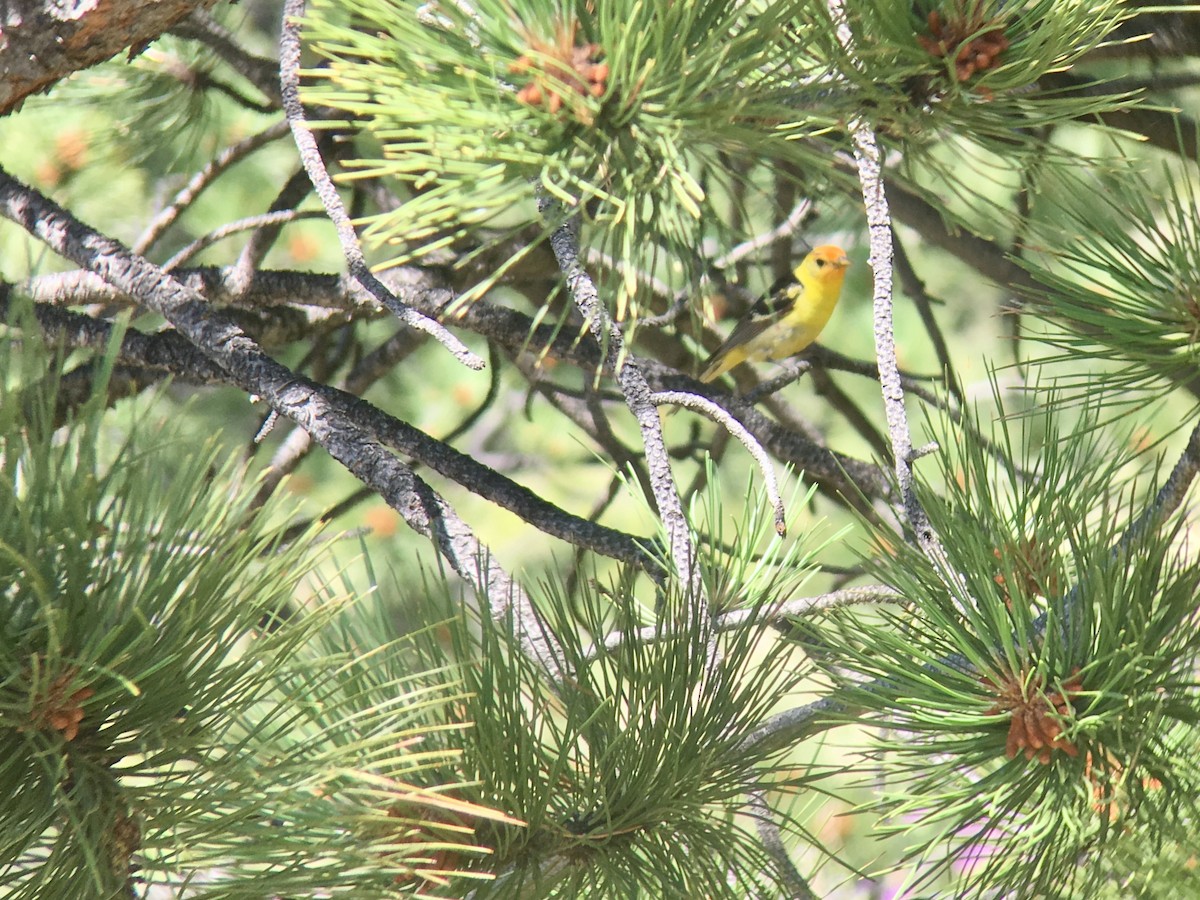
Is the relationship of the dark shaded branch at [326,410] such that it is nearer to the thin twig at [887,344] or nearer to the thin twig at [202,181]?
the thin twig at [887,344]

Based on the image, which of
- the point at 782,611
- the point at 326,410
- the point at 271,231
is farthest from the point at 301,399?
the point at 271,231

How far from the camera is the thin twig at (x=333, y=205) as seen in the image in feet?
2.18

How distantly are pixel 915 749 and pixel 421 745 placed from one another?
321mm

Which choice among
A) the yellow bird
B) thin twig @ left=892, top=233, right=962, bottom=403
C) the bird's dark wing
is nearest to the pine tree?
thin twig @ left=892, top=233, right=962, bottom=403

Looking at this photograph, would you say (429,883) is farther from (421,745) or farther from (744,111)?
(744,111)

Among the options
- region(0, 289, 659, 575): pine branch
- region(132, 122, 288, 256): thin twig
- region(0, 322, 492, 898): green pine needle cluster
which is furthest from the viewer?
region(132, 122, 288, 256): thin twig

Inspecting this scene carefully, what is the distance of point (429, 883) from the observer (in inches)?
28.3

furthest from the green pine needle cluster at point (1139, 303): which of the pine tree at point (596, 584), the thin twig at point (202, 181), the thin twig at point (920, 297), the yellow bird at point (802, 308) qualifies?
the yellow bird at point (802, 308)

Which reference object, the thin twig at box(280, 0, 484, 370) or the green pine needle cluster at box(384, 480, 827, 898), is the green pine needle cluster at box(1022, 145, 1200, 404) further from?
the thin twig at box(280, 0, 484, 370)

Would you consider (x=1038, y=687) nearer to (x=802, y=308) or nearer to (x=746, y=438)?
(x=746, y=438)

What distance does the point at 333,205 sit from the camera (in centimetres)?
75

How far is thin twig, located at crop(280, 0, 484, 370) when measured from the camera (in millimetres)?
664

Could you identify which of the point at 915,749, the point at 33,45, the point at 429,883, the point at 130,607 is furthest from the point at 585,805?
the point at 33,45

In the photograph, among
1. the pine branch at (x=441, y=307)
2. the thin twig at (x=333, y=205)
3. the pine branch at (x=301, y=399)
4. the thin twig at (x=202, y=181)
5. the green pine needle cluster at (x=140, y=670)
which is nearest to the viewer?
the green pine needle cluster at (x=140, y=670)
